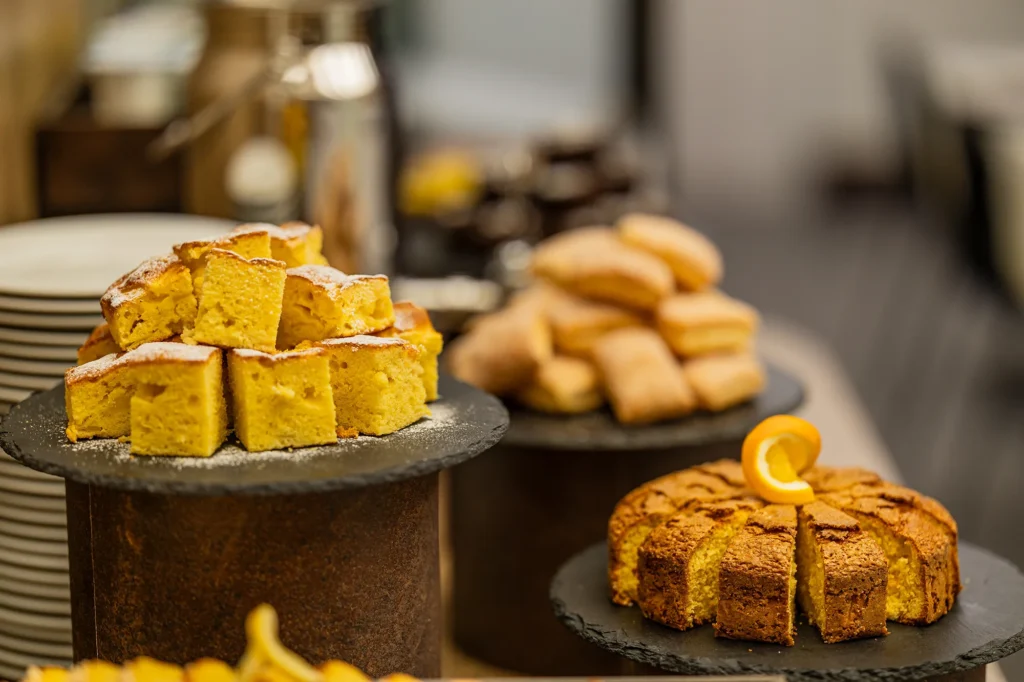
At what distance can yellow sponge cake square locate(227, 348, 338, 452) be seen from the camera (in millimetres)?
1481

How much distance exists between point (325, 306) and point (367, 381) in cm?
9

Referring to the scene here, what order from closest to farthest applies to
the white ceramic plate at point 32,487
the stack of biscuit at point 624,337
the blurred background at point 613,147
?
1. the white ceramic plate at point 32,487
2. the stack of biscuit at point 624,337
3. the blurred background at point 613,147

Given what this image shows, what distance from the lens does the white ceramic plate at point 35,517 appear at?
6.05ft

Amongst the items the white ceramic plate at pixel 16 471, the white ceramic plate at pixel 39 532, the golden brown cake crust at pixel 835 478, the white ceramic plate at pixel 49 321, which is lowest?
the white ceramic plate at pixel 39 532

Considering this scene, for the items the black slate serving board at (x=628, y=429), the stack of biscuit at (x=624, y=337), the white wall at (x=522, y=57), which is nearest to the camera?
the black slate serving board at (x=628, y=429)

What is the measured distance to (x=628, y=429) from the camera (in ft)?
7.22

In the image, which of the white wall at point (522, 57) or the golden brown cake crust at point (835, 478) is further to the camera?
the white wall at point (522, 57)

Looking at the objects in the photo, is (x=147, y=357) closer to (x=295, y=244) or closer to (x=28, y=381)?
(x=295, y=244)

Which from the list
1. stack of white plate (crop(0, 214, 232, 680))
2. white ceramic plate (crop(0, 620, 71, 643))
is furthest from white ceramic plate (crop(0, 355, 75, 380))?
white ceramic plate (crop(0, 620, 71, 643))

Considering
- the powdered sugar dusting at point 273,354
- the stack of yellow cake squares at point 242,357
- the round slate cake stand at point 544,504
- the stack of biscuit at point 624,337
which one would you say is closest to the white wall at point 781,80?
the stack of biscuit at point 624,337

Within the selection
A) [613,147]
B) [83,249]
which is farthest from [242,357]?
[613,147]

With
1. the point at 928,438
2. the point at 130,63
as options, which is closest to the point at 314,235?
the point at 130,63

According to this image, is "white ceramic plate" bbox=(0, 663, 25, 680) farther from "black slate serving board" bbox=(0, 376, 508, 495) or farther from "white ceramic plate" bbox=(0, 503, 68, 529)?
"black slate serving board" bbox=(0, 376, 508, 495)

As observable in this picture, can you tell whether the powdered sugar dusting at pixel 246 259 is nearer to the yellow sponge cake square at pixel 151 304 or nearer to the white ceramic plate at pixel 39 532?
the yellow sponge cake square at pixel 151 304
